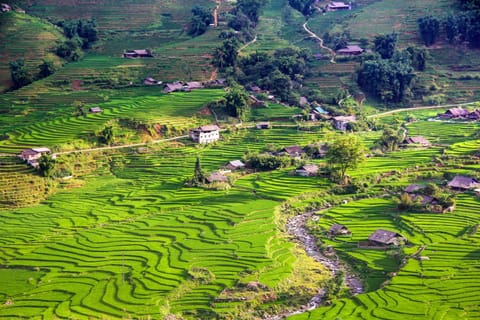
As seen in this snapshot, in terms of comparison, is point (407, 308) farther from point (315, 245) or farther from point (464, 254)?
point (315, 245)

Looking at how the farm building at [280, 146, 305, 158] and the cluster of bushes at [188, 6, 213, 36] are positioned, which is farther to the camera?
the cluster of bushes at [188, 6, 213, 36]

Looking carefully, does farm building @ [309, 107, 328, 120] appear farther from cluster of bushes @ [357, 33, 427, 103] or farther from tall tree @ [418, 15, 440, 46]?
tall tree @ [418, 15, 440, 46]

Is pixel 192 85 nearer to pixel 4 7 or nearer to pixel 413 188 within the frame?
pixel 4 7

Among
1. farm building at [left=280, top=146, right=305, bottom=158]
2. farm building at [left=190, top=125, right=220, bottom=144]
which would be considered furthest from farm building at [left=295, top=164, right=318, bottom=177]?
farm building at [left=190, top=125, right=220, bottom=144]

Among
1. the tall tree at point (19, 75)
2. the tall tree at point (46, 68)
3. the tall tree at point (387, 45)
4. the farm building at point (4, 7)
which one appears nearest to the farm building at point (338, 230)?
the tall tree at point (387, 45)

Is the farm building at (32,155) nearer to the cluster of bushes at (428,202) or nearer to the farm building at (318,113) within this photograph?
the farm building at (318,113)

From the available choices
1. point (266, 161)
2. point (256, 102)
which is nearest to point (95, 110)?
point (256, 102)
